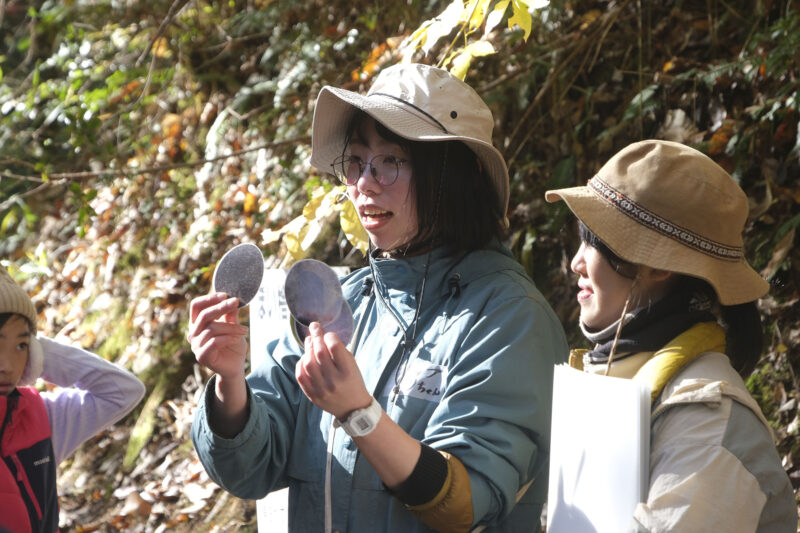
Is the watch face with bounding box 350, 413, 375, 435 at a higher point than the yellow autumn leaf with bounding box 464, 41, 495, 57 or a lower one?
lower

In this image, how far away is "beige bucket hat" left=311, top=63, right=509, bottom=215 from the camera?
2.08 m

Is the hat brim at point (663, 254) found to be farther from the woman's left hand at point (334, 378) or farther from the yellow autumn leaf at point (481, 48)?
the yellow autumn leaf at point (481, 48)

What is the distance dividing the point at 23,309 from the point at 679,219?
205 cm

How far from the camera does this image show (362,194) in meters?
2.11

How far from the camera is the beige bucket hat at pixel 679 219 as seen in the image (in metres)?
1.75

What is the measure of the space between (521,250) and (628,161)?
8.42 feet

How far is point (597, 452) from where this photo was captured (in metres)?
1.62

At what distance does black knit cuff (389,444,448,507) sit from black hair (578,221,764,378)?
60cm

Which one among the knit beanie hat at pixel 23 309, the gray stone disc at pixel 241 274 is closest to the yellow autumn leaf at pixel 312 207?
the knit beanie hat at pixel 23 309

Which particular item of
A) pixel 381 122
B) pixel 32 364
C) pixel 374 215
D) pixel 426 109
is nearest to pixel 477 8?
pixel 426 109

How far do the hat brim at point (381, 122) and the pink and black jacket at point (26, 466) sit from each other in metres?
1.25

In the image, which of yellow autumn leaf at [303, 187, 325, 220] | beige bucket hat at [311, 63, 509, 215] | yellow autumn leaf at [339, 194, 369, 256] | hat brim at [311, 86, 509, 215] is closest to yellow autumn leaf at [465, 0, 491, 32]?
beige bucket hat at [311, 63, 509, 215]

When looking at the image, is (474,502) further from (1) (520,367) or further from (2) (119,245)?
(2) (119,245)

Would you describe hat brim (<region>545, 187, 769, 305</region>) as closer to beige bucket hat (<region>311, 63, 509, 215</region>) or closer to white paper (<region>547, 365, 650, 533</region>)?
white paper (<region>547, 365, 650, 533</region>)
